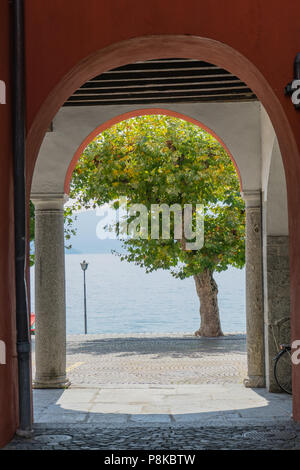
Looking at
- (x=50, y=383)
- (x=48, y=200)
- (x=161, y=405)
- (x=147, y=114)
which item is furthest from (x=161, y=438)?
(x=147, y=114)

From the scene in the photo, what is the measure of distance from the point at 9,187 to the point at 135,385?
5468mm

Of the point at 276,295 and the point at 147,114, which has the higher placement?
the point at 147,114

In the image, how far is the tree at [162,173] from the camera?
15250 mm

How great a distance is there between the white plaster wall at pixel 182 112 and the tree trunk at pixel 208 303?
357 inches

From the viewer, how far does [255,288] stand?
9.41 metres

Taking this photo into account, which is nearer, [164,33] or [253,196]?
[164,33]

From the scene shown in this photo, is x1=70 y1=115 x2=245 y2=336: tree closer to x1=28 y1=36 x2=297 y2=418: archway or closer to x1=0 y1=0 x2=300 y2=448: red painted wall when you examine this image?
x1=28 y1=36 x2=297 y2=418: archway

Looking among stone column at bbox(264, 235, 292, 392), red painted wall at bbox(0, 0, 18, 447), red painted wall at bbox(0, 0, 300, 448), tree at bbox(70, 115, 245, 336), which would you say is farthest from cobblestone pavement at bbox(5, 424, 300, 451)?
tree at bbox(70, 115, 245, 336)

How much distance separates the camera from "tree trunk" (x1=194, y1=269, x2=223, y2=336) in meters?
18.3

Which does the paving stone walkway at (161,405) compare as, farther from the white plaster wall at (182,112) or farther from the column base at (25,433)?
the white plaster wall at (182,112)

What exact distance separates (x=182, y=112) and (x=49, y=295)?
306 cm

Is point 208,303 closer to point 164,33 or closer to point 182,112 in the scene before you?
point 182,112
